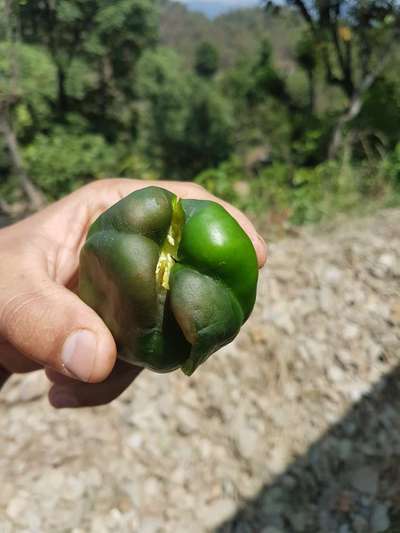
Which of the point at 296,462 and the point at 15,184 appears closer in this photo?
the point at 296,462

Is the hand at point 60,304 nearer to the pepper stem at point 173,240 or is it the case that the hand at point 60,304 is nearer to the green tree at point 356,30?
the pepper stem at point 173,240

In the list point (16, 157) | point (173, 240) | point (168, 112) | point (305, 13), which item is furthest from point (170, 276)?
point (168, 112)

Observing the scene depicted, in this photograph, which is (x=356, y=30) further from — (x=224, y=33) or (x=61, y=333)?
(x=224, y=33)

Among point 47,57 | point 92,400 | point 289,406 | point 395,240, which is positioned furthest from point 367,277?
point 47,57

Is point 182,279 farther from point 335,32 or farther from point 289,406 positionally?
point 335,32

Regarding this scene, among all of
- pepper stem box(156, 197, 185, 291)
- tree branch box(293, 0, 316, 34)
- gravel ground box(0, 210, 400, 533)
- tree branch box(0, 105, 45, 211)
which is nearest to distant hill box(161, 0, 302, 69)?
tree branch box(293, 0, 316, 34)

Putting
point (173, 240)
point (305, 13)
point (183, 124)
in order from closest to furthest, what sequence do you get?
point (173, 240), point (305, 13), point (183, 124)
